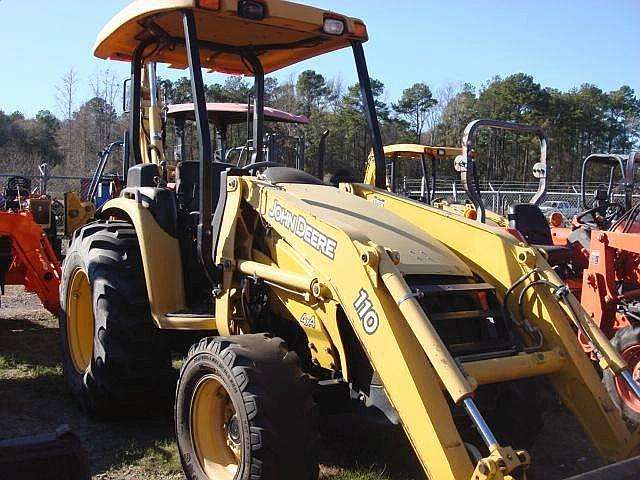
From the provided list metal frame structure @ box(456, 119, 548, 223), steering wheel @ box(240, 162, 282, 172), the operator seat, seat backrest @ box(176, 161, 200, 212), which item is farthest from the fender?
the operator seat

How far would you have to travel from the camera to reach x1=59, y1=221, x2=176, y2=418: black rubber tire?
4.62 metres

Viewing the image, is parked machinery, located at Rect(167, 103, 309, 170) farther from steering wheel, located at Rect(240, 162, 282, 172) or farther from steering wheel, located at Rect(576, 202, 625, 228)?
steering wheel, located at Rect(576, 202, 625, 228)

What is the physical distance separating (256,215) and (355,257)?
3.36ft

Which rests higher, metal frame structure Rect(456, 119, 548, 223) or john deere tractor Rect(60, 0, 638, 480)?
metal frame structure Rect(456, 119, 548, 223)

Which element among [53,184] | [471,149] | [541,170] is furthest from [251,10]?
[53,184]

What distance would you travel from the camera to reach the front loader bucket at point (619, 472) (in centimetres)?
265

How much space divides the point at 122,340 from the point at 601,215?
5539mm

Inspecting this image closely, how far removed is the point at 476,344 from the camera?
139 inches

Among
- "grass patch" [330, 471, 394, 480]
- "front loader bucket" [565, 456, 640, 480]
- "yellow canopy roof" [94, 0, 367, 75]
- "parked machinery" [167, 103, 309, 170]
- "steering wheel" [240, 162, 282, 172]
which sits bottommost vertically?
"grass patch" [330, 471, 394, 480]

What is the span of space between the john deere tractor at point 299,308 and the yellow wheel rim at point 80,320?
0.18 metres

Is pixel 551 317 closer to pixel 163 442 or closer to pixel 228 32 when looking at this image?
pixel 163 442

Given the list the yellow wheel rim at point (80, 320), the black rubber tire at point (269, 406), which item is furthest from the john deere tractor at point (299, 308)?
the yellow wheel rim at point (80, 320)

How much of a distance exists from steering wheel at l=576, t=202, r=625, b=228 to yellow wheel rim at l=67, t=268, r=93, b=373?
4902 mm

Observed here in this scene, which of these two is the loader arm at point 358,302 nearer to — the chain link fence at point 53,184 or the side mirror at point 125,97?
the side mirror at point 125,97
